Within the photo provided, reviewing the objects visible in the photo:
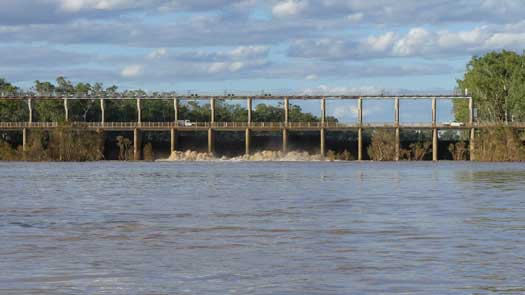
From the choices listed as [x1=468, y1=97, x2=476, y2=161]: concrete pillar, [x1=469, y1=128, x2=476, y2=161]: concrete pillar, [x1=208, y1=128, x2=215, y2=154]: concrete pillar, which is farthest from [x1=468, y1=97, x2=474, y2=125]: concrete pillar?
[x1=208, y1=128, x2=215, y2=154]: concrete pillar

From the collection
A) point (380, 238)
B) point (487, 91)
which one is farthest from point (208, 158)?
point (380, 238)

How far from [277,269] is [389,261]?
2.59 metres

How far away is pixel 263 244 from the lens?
27922mm

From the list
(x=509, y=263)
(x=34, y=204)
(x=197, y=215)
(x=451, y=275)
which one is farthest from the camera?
(x=34, y=204)

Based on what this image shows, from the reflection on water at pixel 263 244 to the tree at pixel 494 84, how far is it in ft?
355

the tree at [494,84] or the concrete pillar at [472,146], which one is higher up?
the tree at [494,84]

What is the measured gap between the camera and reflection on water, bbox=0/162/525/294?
20875 millimetres

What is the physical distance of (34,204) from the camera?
149 ft

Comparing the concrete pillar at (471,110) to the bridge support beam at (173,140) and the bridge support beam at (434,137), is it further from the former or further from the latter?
the bridge support beam at (173,140)

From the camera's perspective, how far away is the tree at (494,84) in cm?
15650

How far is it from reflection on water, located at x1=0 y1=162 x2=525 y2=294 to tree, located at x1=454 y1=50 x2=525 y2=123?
108 metres

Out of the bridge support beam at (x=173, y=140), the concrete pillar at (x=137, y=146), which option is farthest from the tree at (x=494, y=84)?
the concrete pillar at (x=137, y=146)

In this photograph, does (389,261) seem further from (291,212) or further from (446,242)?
(291,212)

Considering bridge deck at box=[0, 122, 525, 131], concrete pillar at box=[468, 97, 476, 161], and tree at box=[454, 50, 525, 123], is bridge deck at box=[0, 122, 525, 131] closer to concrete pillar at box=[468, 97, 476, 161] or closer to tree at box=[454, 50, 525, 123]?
concrete pillar at box=[468, 97, 476, 161]
